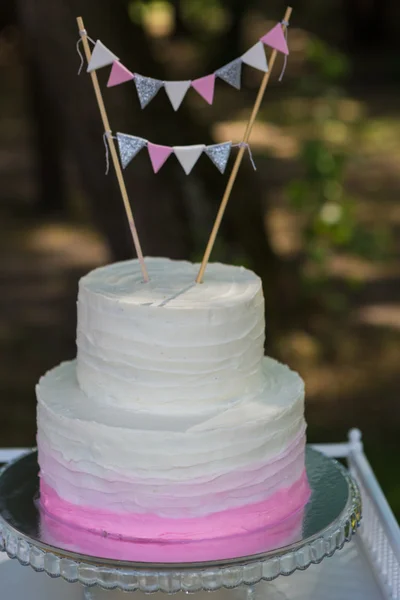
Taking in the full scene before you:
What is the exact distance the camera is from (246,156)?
4.93 meters

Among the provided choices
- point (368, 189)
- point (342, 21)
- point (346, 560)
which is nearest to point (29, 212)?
point (368, 189)

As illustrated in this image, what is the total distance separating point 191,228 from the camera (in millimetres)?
4414

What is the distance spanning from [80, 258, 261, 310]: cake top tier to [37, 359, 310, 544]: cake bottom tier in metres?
0.21

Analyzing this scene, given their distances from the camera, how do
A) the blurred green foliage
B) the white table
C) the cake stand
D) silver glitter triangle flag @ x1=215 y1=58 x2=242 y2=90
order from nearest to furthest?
the cake stand → silver glitter triangle flag @ x1=215 y1=58 x2=242 y2=90 → the white table → the blurred green foliage

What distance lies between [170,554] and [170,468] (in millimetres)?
159

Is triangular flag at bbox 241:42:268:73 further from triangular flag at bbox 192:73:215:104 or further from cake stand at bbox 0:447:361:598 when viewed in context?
cake stand at bbox 0:447:361:598

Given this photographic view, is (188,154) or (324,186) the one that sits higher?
(188,154)

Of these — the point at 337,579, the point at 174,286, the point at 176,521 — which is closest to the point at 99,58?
the point at 174,286

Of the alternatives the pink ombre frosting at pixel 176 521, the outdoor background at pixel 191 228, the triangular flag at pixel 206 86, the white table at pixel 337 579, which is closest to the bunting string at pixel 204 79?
the triangular flag at pixel 206 86

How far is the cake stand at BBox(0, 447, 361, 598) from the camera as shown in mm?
1952

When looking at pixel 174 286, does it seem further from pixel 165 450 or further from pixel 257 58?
pixel 257 58

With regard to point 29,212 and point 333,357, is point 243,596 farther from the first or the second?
point 29,212

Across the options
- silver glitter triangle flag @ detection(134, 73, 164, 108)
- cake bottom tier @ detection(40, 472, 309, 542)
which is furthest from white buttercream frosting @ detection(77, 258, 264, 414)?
silver glitter triangle flag @ detection(134, 73, 164, 108)

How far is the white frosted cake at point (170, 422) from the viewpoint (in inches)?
80.3
